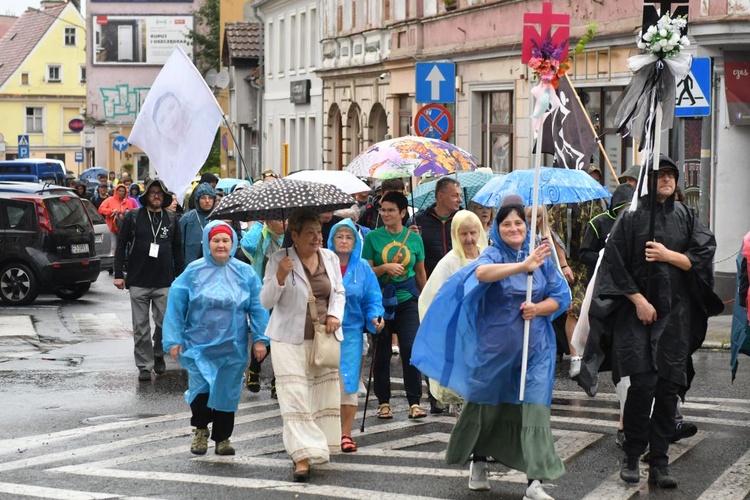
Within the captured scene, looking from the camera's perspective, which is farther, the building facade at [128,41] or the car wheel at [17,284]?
the building facade at [128,41]

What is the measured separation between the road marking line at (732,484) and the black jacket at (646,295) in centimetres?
62

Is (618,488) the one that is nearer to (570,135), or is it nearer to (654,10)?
(570,135)

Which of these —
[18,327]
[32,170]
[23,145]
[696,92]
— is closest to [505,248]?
[696,92]

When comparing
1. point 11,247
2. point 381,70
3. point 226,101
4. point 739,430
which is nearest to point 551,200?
point 739,430

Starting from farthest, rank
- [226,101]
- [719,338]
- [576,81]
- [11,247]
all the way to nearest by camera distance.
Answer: [226,101] → [576,81] → [11,247] → [719,338]

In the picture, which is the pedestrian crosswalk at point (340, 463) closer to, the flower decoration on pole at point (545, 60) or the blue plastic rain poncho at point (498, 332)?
the blue plastic rain poncho at point (498, 332)

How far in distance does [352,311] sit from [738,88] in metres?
10.7

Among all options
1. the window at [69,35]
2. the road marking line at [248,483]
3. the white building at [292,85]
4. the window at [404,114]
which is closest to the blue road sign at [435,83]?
the road marking line at [248,483]

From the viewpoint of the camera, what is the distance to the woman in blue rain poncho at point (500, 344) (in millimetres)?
8719

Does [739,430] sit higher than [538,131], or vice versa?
[538,131]

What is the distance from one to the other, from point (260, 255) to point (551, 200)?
2482 millimetres

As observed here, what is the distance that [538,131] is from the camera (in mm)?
9156

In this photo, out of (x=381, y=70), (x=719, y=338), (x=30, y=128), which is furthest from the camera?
(x=30, y=128)

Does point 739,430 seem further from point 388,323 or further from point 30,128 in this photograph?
point 30,128
